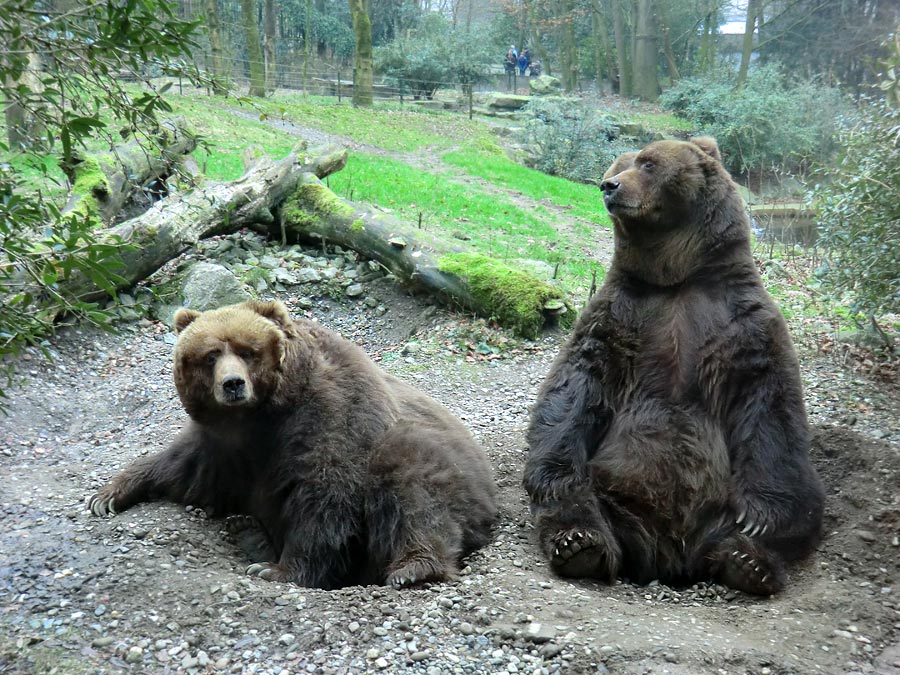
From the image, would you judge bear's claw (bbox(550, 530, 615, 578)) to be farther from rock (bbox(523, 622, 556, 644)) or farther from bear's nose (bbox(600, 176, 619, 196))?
bear's nose (bbox(600, 176, 619, 196))

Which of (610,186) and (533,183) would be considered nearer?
(610,186)

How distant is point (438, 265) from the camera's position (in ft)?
34.2

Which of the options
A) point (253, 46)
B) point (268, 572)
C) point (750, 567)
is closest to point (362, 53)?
point (253, 46)

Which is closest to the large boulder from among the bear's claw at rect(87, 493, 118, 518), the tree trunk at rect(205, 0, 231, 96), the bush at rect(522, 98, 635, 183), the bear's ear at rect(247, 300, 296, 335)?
the bush at rect(522, 98, 635, 183)

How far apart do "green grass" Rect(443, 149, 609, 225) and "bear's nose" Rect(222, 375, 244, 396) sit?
49.7 feet

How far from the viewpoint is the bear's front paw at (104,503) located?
5766 mm

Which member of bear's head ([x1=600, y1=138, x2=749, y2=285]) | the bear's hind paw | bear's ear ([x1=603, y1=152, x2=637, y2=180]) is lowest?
the bear's hind paw

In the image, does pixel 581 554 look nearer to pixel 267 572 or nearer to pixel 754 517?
pixel 754 517

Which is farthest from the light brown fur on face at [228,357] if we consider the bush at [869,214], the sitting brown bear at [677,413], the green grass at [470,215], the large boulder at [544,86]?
the large boulder at [544,86]

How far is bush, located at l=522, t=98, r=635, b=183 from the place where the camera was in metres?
25.3

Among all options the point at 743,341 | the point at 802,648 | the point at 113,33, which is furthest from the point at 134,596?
the point at 743,341

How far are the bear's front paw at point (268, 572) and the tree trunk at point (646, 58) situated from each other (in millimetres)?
36428

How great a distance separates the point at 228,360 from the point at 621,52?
122 ft

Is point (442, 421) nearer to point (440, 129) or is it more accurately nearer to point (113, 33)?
point (113, 33)
